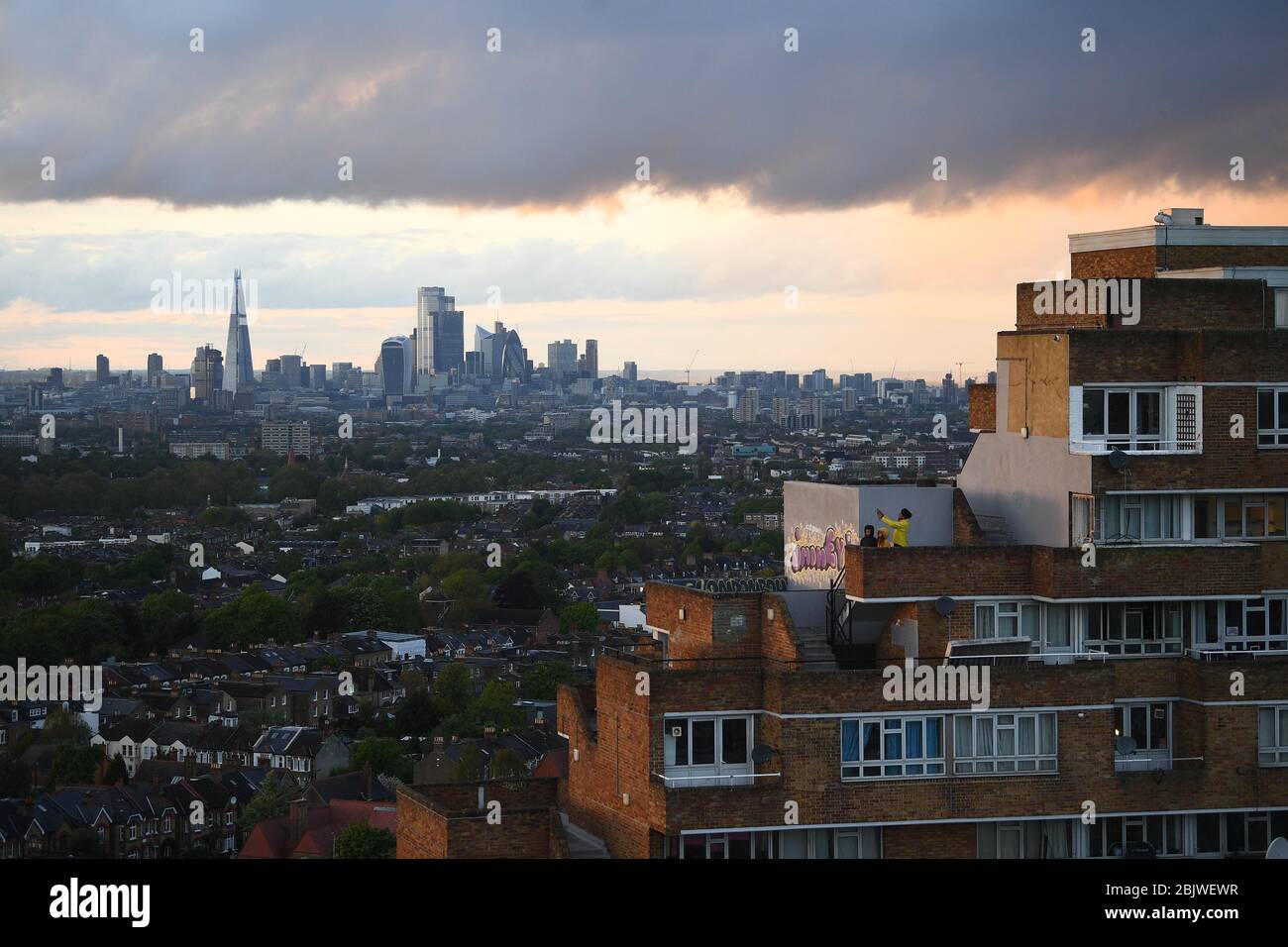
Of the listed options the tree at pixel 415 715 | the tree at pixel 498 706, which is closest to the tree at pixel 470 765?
the tree at pixel 498 706

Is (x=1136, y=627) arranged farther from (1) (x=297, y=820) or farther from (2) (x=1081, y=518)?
(1) (x=297, y=820)

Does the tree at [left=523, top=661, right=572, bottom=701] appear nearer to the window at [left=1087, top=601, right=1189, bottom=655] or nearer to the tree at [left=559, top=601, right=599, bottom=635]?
the tree at [left=559, top=601, right=599, bottom=635]

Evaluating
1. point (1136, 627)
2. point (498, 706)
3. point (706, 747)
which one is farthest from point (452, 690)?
point (1136, 627)

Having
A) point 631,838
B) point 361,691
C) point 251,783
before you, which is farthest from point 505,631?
point 631,838

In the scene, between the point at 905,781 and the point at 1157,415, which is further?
the point at 1157,415

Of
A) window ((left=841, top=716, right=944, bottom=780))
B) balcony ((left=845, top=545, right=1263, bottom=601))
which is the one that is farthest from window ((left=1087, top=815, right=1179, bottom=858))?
balcony ((left=845, top=545, right=1263, bottom=601))
